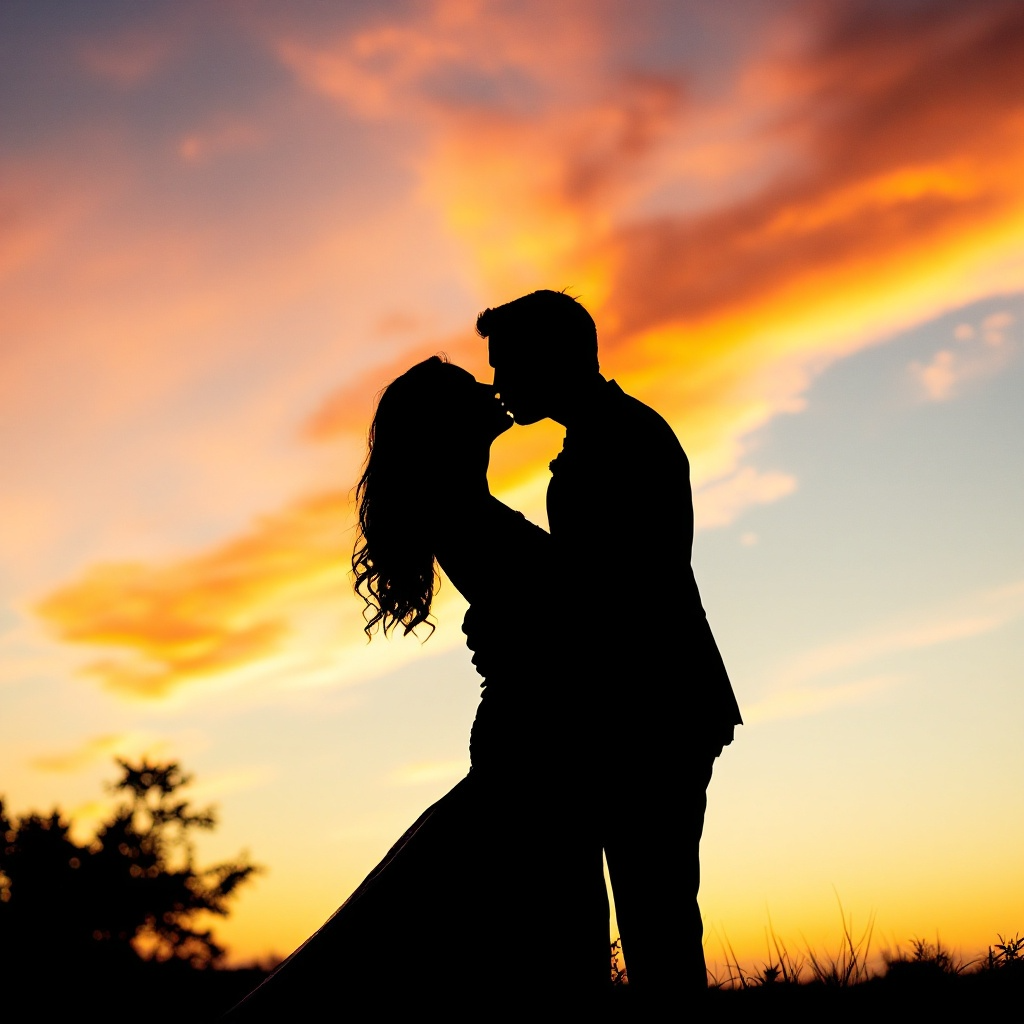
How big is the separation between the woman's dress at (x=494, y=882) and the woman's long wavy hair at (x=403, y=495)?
0.38 meters

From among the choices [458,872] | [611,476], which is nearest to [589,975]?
[458,872]

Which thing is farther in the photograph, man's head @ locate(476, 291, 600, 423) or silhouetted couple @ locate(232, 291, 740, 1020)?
man's head @ locate(476, 291, 600, 423)

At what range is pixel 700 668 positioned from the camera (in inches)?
153

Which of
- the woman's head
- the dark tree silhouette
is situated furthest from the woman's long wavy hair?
the dark tree silhouette

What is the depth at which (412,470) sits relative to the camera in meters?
4.33

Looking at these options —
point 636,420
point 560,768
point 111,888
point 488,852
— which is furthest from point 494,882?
point 111,888

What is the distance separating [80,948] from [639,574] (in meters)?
13.7

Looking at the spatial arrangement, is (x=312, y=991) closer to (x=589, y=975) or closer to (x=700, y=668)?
(x=589, y=975)

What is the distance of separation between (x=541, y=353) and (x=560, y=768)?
5.90ft

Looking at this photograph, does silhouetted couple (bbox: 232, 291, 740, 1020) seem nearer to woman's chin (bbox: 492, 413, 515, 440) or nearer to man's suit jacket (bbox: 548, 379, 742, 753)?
man's suit jacket (bbox: 548, 379, 742, 753)

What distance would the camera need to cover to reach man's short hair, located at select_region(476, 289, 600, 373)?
15.1ft

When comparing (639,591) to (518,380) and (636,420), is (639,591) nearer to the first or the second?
(636,420)

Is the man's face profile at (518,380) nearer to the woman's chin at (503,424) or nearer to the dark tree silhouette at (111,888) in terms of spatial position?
the woman's chin at (503,424)

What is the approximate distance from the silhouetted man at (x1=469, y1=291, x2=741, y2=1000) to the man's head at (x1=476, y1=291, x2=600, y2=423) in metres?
0.35
